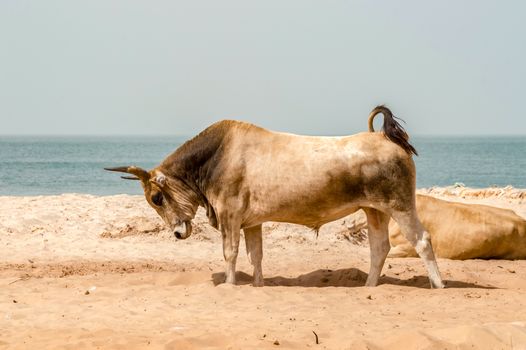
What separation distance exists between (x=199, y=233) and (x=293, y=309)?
272 inches

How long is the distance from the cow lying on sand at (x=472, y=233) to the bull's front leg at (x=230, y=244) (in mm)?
3448

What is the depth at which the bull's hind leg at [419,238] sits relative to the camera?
11.0 metres

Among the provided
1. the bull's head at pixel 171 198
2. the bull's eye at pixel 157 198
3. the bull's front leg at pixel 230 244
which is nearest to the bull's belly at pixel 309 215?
the bull's front leg at pixel 230 244

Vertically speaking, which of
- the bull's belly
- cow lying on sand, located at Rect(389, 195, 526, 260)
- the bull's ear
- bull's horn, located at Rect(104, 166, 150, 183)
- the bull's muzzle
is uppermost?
bull's horn, located at Rect(104, 166, 150, 183)

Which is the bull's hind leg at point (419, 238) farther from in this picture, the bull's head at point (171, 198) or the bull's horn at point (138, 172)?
the bull's horn at point (138, 172)

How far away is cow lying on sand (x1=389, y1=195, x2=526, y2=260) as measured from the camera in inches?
540

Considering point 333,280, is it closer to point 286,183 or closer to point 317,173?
point 286,183

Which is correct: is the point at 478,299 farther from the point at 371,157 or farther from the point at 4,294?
the point at 4,294

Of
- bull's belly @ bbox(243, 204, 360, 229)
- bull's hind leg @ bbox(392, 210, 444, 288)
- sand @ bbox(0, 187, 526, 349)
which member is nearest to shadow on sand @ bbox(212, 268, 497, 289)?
sand @ bbox(0, 187, 526, 349)

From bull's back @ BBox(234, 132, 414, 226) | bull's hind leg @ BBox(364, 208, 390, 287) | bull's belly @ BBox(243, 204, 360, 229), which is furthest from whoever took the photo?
bull's hind leg @ BBox(364, 208, 390, 287)

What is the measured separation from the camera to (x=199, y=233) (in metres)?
16.4

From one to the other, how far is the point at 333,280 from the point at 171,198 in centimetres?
256

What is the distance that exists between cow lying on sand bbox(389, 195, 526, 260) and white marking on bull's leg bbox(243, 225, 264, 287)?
298 cm

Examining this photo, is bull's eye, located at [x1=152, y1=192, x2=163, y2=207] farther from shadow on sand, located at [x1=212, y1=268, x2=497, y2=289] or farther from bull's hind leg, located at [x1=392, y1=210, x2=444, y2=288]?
bull's hind leg, located at [x1=392, y1=210, x2=444, y2=288]
